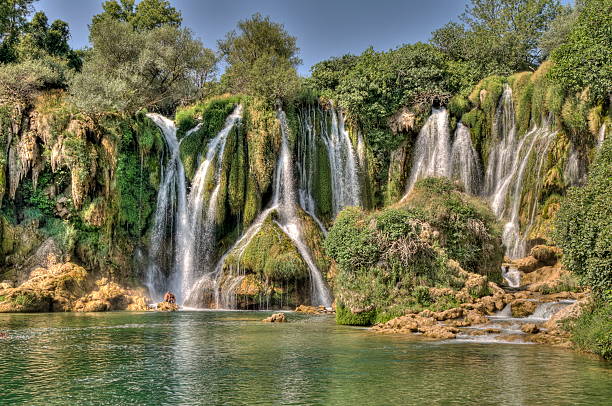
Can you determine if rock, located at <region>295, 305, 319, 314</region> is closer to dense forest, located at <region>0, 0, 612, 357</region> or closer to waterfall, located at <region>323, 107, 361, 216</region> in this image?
dense forest, located at <region>0, 0, 612, 357</region>

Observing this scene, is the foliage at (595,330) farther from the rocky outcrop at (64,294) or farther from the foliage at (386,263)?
the rocky outcrop at (64,294)

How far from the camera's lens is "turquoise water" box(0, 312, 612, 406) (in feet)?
34.1

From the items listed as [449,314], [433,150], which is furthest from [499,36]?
[449,314]

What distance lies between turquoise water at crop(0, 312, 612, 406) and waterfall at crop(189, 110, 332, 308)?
13.5 metres

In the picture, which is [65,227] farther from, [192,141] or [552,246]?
[552,246]

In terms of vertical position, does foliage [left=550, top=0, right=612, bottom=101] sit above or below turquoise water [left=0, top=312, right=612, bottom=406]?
above

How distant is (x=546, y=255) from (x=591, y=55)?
37.8ft

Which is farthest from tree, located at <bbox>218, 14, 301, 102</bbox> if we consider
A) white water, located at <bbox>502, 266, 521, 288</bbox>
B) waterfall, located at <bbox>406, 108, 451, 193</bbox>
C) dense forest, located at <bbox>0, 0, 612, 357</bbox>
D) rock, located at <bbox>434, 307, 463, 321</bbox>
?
Answer: rock, located at <bbox>434, 307, 463, 321</bbox>

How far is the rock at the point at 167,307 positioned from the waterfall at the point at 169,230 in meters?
3.42

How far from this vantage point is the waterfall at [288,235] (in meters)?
33.7

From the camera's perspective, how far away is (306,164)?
42156 mm

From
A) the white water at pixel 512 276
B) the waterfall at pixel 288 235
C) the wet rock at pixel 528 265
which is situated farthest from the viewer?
the waterfall at pixel 288 235

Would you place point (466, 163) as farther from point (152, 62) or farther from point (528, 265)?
point (152, 62)

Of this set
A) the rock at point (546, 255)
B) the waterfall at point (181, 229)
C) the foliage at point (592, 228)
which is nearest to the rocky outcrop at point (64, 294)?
the waterfall at point (181, 229)
